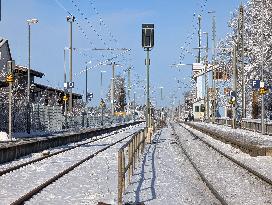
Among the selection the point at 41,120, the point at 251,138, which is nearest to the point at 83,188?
the point at 251,138

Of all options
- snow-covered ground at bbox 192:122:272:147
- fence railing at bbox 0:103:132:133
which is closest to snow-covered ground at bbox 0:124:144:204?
snow-covered ground at bbox 192:122:272:147

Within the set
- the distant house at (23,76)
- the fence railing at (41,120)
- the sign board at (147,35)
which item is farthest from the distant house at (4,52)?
the sign board at (147,35)

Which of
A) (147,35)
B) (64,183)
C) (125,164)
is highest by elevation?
(147,35)

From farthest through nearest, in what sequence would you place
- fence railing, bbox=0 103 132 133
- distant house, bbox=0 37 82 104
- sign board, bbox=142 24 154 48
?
distant house, bbox=0 37 82 104
fence railing, bbox=0 103 132 133
sign board, bbox=142 24 154 48

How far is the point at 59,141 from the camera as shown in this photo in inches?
1446

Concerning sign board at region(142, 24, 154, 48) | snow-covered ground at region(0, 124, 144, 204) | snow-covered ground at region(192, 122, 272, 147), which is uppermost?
sign board at region(142, 24, 154, 48)

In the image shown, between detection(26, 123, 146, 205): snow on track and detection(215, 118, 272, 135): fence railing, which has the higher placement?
detection(215, 118, 272, 135): fence railing

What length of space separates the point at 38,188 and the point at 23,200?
187 cm

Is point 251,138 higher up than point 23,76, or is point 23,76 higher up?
point 23,76

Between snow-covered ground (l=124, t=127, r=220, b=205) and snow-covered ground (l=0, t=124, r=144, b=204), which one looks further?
snow-covered ground (l=0, t=124, r=144, b=204)

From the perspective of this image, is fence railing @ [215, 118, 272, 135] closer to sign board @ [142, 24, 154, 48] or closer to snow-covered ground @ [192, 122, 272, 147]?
snow-covered ground @ [192, 122, 272, 147]

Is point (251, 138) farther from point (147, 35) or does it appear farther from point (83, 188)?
point (83, 188)

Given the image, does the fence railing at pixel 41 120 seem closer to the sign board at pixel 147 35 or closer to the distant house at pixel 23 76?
the distant house at pixel 23 76

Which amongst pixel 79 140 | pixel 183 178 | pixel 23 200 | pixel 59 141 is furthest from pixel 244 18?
pixel 23 200
